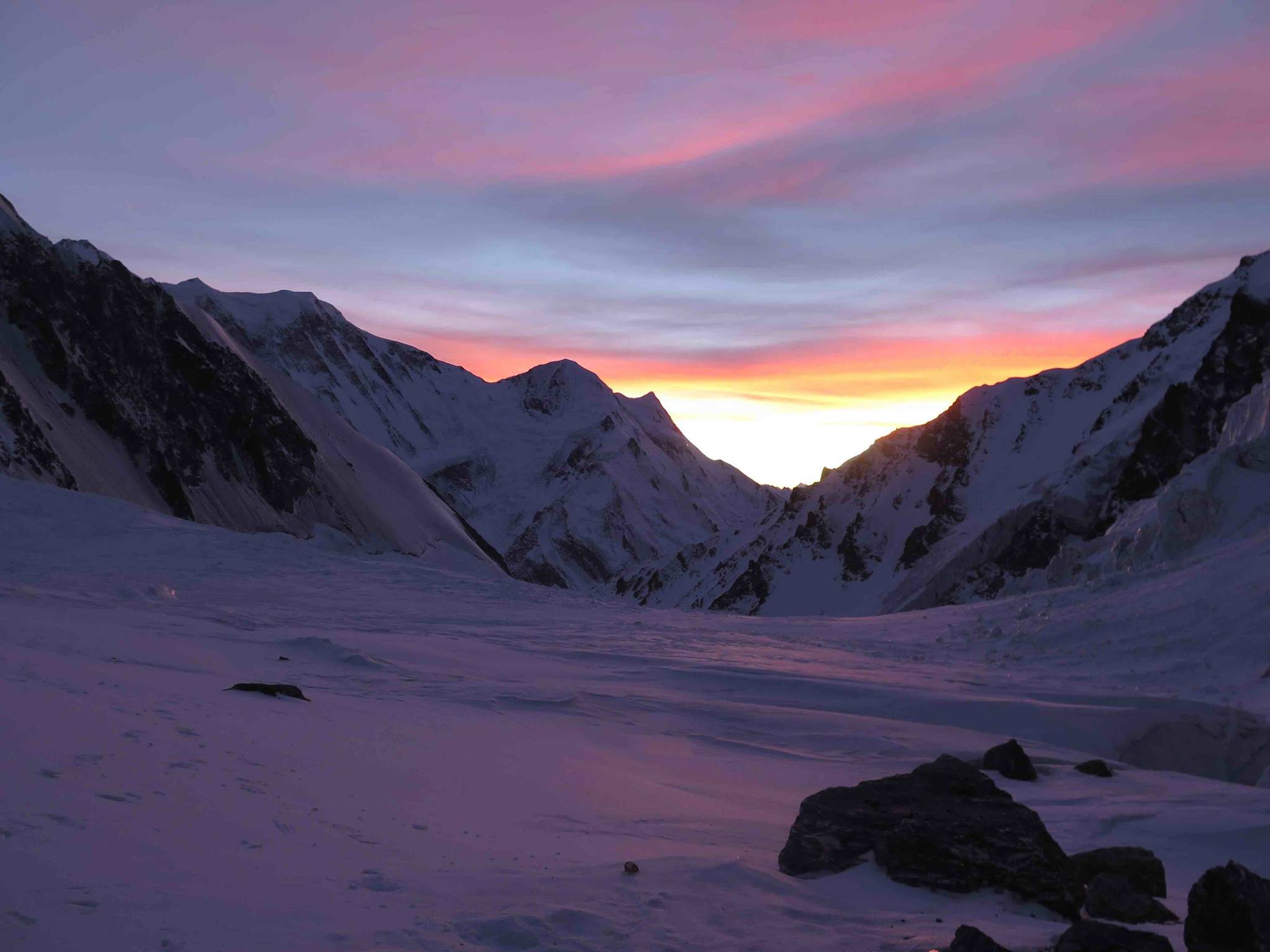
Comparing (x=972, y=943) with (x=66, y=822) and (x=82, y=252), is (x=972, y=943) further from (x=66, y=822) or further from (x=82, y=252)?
(x=82, y=252)

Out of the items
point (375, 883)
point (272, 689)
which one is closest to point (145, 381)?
point (272, 689)

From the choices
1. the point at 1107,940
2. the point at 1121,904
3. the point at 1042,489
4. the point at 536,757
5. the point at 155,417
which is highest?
the point at 1042,489

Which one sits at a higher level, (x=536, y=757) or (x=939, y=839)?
(x=939, y=839)

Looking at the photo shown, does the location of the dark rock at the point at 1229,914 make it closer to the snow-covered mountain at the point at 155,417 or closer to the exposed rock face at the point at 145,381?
the snow-covered mountain at the point at 155,417

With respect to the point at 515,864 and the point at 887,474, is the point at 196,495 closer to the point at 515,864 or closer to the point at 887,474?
the point at 515,864

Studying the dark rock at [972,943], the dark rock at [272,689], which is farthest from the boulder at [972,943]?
the dark rock at [272,689]

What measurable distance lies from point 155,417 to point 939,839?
47.2 metres

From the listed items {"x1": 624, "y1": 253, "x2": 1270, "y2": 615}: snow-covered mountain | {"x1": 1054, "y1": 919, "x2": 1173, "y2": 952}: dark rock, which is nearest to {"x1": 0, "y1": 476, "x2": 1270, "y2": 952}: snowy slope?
{"x1": 1054, "y1": 919, "x2": 1173, "y2": 952}: dark rock

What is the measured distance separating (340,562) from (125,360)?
2523cm

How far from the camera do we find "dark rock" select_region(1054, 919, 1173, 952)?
482 centimetres

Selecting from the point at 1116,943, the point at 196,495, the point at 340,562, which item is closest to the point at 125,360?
the point at 196,495

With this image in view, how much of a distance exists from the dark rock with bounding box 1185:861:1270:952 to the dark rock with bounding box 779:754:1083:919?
3.61 feet

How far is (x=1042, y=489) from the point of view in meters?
79.2

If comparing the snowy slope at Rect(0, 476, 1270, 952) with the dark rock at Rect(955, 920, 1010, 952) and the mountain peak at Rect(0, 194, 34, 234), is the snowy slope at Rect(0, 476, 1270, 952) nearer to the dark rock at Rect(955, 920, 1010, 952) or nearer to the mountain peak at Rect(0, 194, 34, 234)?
the dark rock at Rect(955, 920, 1010, 952)
